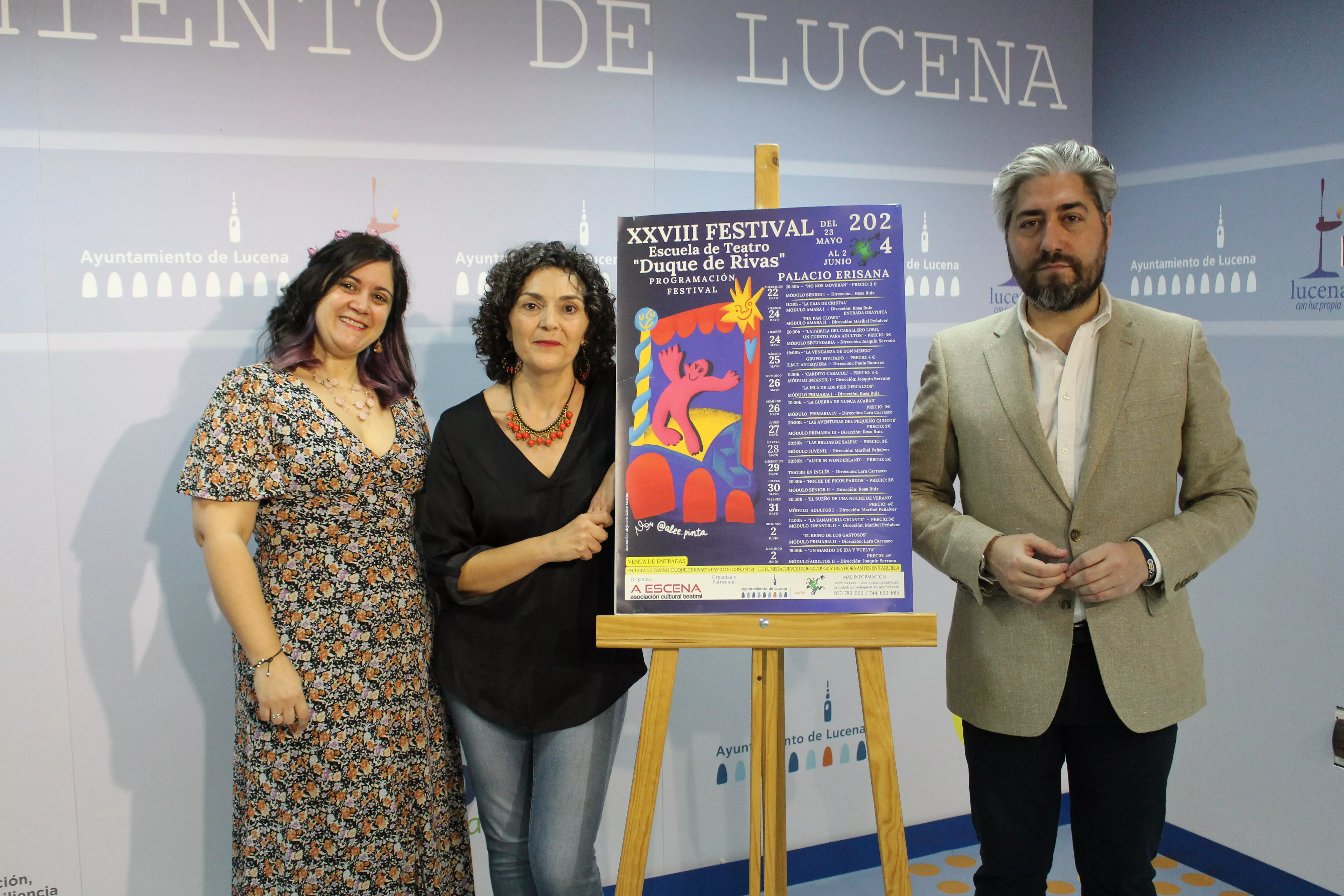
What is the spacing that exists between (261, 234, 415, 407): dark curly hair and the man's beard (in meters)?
1.36

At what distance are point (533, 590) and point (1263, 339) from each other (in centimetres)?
235

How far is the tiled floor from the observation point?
278 centimetres

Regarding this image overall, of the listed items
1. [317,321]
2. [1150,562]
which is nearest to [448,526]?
[317,321]

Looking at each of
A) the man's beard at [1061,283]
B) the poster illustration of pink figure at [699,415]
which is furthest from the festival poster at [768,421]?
the man's beard at [1061,283]

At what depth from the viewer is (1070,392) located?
70.4 inches

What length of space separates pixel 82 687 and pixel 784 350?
2.05 meters

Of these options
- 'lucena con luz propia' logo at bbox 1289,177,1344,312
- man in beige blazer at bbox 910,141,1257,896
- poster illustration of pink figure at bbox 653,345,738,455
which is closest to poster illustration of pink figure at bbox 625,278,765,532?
poster illustration of pink figure at bbox 653,345,738,455

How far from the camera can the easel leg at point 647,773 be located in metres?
1.66

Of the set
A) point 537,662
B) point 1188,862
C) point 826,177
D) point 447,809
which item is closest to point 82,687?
point 447,809

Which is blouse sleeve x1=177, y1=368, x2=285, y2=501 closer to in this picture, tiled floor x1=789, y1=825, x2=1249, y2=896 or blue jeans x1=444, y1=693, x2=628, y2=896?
blue jeans x1=444, y1=693, x2=628, y2=896

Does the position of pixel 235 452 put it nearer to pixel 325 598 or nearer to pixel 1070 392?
pixel 325 598

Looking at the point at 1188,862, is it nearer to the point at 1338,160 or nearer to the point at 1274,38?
the point at 1338,160

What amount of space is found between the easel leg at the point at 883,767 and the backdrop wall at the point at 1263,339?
1720mm

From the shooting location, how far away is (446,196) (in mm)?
2529
